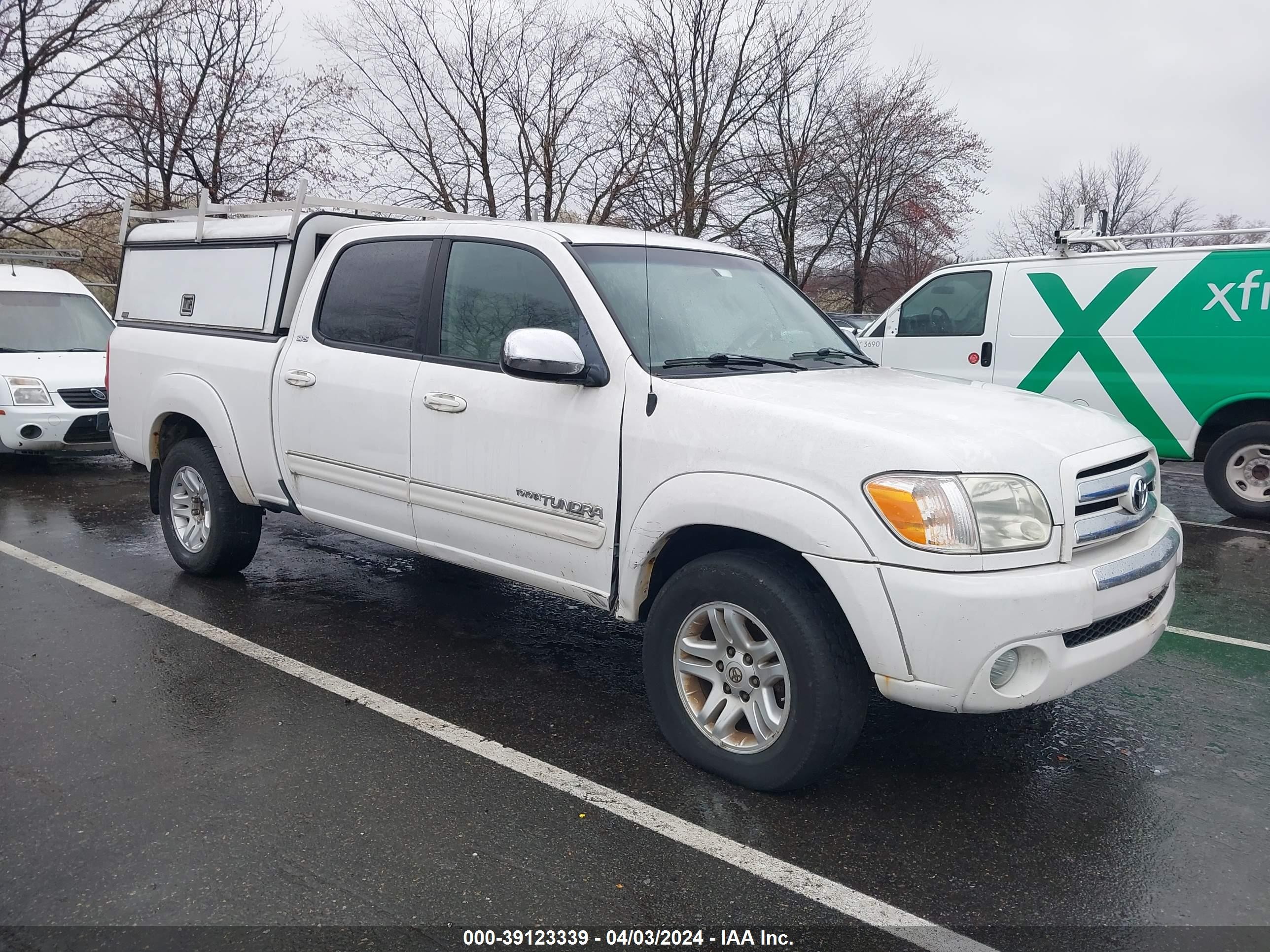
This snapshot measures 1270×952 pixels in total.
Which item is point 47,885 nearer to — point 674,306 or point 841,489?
point 841,489

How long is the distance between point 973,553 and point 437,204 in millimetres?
23128

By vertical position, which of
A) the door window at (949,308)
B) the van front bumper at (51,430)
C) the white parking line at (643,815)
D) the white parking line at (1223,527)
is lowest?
the white parking line at (643,815)

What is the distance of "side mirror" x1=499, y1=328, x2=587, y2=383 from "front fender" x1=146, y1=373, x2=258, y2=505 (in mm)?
2388

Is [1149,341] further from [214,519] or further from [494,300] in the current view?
[214,519]

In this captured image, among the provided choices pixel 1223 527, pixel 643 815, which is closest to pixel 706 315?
pixel 643 815

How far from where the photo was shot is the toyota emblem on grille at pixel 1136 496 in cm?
341

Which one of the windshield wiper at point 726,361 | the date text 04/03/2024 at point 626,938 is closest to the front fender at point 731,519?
the windshield wiper at point 726,361

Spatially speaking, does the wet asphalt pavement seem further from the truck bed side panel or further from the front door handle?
the front door handle

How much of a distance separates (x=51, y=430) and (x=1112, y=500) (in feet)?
30.4

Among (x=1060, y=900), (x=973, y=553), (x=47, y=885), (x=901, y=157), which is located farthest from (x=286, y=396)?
(x=901, y=157)

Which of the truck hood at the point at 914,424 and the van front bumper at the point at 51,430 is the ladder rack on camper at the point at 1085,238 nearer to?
the truck hood at the point at 914,424

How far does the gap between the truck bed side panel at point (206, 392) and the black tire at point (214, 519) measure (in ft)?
0.62

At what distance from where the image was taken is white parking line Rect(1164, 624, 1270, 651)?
500 centimetres

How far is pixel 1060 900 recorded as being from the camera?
2822 millimetres
